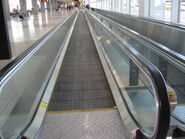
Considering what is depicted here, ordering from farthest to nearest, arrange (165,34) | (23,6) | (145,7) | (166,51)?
(23,6) < (145,7) < (165,34) < (166,51)

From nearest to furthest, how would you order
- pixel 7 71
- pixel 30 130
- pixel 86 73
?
pixel 7 71, pixel 30 130, pixel 86 73

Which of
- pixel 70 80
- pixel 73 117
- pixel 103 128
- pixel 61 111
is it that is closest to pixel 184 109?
pixel 103 128

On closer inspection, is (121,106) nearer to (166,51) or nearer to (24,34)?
(166,51)

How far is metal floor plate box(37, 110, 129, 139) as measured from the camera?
2.92 metres

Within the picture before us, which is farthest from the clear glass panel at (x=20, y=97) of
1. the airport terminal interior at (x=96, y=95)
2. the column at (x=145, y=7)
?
the column at (x=145, y=7)

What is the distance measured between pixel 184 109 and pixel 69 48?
6.69m

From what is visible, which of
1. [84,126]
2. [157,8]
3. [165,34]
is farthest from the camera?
[157,8]

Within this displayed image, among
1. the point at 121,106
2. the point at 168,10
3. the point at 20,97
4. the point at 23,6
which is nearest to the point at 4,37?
the point at 20,97

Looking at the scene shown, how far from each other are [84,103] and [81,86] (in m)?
0.96

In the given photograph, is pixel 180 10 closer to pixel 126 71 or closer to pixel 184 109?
pixel 126 71

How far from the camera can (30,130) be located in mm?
2971

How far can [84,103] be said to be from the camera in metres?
4.13

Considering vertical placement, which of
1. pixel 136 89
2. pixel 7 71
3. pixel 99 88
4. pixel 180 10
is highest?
pixel 180 10

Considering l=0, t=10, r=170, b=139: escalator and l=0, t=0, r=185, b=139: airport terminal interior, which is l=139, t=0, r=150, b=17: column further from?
l=0, t=10, r=170, b=139: escalator
